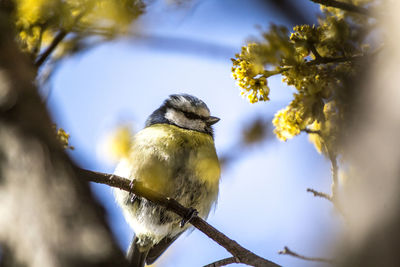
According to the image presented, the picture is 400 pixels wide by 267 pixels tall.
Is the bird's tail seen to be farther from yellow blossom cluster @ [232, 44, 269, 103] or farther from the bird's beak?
yellow blossom cluster @ [232, 44, 269, 103]

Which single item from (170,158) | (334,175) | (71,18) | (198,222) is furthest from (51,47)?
(334,175)

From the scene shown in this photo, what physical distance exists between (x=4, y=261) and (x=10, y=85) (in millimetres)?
423

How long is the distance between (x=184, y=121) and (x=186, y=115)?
8 centimetres

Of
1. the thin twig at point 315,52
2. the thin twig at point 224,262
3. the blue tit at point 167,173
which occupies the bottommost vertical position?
the thin twig at point 224,262

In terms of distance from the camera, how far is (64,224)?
927 mm

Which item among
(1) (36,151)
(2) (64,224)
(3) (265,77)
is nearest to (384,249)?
(2) (64,224)

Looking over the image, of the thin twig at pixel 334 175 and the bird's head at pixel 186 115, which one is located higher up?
the bird's head at pixel 186 115

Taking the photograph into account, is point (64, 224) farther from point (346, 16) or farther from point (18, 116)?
point (346, 16)

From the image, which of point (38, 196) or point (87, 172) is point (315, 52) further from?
point (38, 196)

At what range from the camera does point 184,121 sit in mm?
3436

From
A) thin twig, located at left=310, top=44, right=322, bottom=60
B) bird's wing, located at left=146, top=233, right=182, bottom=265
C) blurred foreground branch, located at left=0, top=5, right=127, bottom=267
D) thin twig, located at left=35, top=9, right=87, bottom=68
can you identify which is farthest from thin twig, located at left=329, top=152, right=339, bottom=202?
bird's wing, located at left=146, top=233, right=182, bottom=265

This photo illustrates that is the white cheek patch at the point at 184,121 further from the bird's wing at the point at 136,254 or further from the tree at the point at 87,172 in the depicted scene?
the tree at the point at 87,172

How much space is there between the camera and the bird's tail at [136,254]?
3.39m

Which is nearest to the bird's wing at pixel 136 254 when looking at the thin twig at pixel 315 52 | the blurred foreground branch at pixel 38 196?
the thin twig at pixel 315 52
